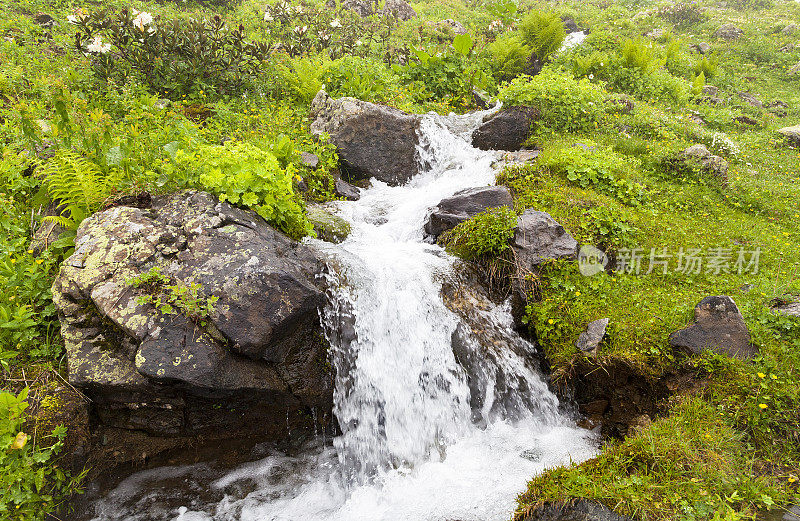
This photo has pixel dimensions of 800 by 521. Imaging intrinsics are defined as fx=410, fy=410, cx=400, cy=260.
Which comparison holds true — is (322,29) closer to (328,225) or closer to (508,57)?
(508,57)

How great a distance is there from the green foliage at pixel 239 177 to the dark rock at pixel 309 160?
2.44 metres

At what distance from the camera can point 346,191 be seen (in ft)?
27.8

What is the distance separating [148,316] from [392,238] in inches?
158

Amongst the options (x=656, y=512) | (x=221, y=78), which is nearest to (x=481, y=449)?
(x=656, y=512)

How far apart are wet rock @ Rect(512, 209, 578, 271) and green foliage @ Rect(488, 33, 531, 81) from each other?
8627mm

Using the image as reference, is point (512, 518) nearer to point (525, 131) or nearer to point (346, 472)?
point (346, 472)

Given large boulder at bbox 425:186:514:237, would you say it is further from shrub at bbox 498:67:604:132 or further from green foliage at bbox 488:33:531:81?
green foliage at bbox 488:33:531:81

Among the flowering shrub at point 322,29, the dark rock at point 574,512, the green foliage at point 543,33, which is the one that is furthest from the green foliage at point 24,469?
the green foliage at point 543,33

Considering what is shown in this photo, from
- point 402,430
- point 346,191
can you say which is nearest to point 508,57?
point 346,191

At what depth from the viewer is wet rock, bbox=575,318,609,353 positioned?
5.06 meters

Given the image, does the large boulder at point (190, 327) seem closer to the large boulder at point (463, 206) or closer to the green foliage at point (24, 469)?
the green foliage at point (24, 469)

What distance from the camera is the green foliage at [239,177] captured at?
5.28m

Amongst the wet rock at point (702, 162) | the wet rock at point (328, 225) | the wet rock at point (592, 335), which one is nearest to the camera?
the wet rock at point (592, 335)

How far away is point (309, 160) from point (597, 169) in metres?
5.50
